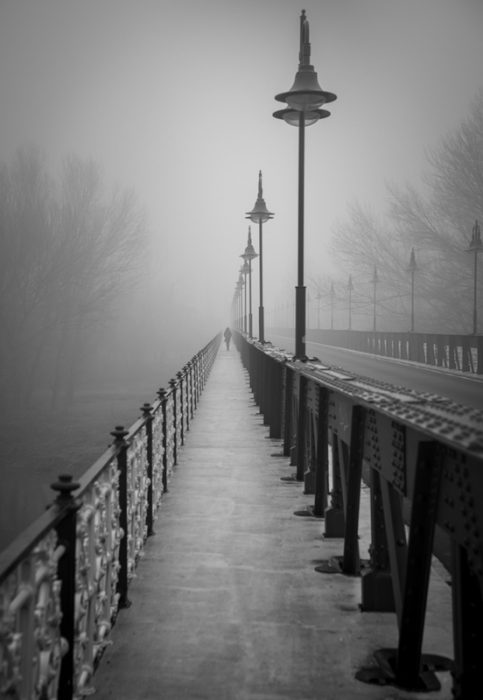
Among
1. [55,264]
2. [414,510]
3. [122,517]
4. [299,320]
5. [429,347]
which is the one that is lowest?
[122,517]

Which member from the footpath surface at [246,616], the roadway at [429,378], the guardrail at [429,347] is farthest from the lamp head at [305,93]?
the guardrail at [429,347]

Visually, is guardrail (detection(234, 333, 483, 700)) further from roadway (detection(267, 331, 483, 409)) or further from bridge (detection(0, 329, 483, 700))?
roadway (detection(267, 331, 483, 409))

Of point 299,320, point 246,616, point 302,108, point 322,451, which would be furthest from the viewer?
point 299,320

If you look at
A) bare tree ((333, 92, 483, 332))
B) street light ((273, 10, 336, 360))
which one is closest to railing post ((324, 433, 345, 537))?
street light ((273, 10, 336, 360))

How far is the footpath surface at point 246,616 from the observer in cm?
395

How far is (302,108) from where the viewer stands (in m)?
13.7

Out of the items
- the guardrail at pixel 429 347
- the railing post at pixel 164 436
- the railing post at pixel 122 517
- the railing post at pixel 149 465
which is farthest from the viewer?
the guardrail at pixel 429 347

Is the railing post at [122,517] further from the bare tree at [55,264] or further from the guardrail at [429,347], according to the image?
the bare tree at [55,264]

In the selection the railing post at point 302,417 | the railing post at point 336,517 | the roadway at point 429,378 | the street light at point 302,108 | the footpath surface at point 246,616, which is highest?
the street light at point 302,108

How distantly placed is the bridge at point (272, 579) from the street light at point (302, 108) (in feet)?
20.2

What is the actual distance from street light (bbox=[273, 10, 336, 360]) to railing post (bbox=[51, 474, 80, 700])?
374 inches

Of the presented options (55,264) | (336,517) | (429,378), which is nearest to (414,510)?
(336,517)

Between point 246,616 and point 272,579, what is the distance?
0.81 m

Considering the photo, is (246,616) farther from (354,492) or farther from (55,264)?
(55,264)
